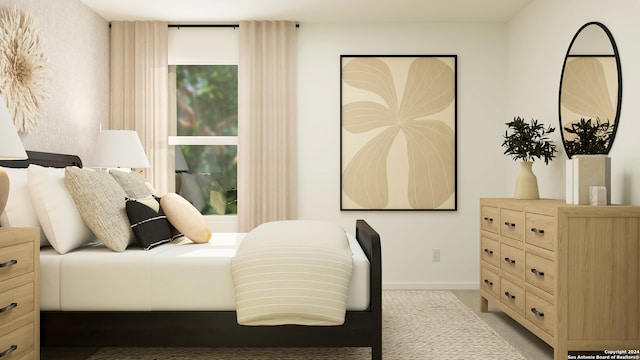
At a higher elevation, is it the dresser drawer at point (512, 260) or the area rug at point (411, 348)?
the dresser drawer at point (512, 260)

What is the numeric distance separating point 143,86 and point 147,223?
2.33 m

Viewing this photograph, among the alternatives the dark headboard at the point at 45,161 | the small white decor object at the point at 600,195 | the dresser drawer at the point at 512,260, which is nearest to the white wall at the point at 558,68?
the small white decor object at the point at 600,195

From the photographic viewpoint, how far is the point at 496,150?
4.74 meters

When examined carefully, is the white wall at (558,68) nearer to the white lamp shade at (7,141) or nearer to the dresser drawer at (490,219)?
the dresser drawer at (490,219)

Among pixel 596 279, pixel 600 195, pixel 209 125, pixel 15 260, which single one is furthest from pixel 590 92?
pixel 15 260

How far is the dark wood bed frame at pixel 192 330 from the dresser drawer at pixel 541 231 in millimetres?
995

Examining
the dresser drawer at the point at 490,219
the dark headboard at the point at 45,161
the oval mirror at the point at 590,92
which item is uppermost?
the oval mirror at the point at 590,92

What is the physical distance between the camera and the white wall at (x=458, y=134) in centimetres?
473

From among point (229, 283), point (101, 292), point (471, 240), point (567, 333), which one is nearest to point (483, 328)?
point (567, 333)

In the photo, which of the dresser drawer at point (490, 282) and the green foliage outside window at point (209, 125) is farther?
the green foliage outside window at point (209, 125)

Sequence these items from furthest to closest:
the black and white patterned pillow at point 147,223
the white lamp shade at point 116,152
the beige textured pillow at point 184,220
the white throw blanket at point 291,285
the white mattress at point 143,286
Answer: the white lamp shade at point 116,152 → the beige textured pillow at point 184,220 → the black and white patterned pillow at point 147,223 → the white mattress at point 143,286 → the white throw blanket at point 291,285

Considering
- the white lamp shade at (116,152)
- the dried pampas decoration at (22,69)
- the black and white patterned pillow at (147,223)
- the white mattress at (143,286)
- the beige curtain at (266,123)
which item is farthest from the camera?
the beige curtain at (266,123)

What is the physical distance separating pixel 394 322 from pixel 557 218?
57.4 inches

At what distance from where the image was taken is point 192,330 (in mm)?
2453
